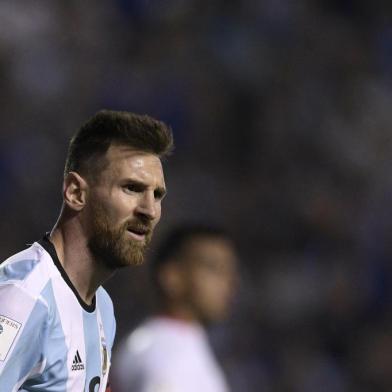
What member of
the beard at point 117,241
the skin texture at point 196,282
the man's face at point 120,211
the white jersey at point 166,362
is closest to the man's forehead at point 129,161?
the man's face at point 120,211

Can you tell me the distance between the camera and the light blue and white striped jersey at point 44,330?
8.32ft

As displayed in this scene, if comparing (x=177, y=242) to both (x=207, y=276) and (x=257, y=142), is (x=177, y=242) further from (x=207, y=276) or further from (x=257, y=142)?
(x=257, y=142)

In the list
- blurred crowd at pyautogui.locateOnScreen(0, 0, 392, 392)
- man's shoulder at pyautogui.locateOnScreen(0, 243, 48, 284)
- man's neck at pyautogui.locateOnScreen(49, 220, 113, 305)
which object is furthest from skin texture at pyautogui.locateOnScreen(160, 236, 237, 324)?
blurred crowd at pyautogui.locateOnScreen(0, 0, 392, 392)

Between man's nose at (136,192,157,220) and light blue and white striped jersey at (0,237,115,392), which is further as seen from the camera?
man's nose at (136,192,157,220)

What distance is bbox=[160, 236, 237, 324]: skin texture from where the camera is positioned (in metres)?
4.26

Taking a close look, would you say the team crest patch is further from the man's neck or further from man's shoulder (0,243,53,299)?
the man's neck

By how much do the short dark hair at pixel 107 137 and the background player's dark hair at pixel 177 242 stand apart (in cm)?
146

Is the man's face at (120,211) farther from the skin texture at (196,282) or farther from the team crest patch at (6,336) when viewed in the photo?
the skin texture at (196,282)

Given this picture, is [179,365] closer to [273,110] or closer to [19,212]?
[19,212]

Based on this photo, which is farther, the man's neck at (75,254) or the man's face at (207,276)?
the man's face at (207,276)

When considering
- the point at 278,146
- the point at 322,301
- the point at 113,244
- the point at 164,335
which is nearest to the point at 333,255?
the point at 322,301

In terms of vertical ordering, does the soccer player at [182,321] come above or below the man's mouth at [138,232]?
below

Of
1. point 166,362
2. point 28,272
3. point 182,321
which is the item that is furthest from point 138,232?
point 182,321

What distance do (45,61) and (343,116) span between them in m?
2.29
